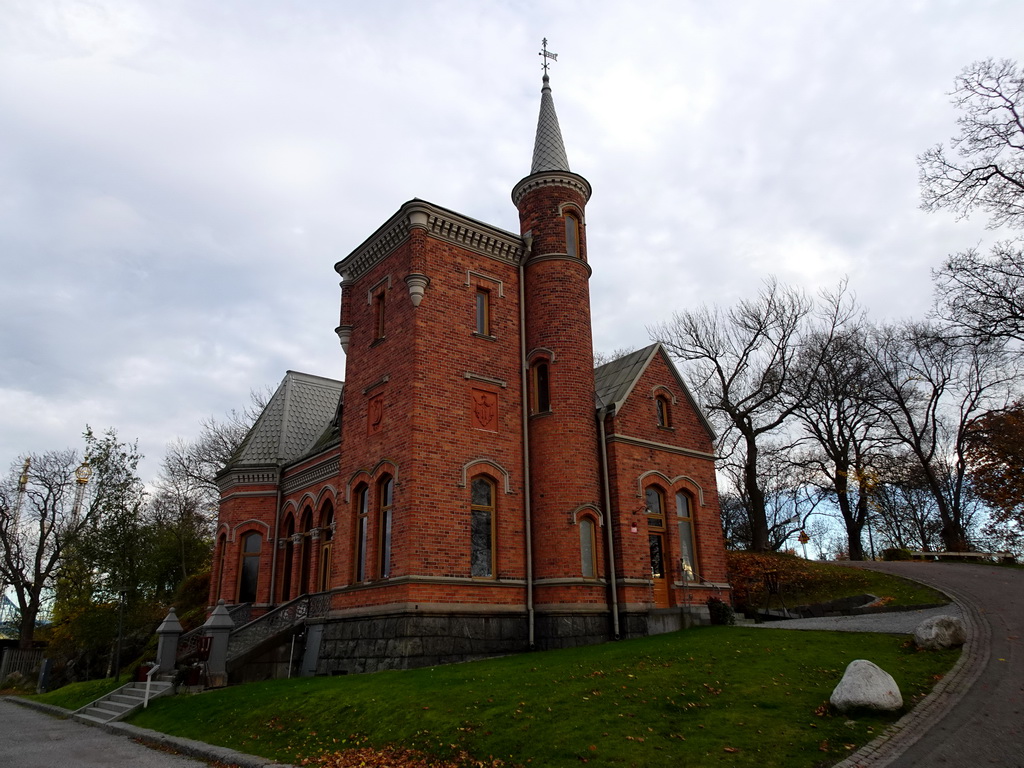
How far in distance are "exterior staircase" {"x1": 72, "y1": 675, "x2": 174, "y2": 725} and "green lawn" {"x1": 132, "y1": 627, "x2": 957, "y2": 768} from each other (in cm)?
150

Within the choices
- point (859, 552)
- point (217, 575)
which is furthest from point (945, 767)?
point (859, 552)

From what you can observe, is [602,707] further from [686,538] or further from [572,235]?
[572,235]

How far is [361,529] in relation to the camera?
61.6ft

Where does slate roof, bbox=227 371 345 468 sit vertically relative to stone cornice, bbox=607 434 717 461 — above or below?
above

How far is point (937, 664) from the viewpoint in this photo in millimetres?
11000

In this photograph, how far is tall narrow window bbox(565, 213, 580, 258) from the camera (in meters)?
21.0

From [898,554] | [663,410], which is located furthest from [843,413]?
[663,410]

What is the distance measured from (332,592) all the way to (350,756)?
9287mm

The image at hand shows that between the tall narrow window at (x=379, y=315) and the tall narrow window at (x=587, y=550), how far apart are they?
752 centimetres

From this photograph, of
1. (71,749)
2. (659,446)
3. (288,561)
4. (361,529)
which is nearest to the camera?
(71,749)

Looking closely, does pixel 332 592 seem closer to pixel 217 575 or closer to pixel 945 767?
pixel 217 575

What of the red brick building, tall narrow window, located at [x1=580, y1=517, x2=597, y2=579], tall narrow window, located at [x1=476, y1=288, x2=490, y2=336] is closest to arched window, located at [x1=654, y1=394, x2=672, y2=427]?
the red brick building

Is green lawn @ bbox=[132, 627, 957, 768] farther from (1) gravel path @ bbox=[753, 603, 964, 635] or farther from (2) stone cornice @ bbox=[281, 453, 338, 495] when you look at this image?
(2) stone cornice @ bbox=[281, 453, 338, 495]

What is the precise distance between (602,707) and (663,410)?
12.6m
